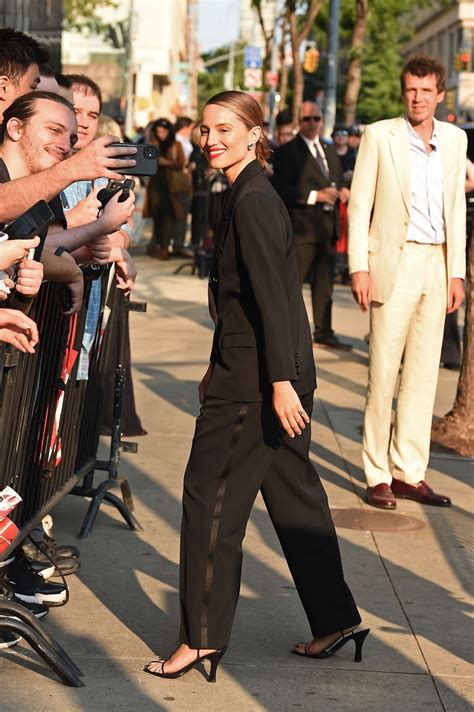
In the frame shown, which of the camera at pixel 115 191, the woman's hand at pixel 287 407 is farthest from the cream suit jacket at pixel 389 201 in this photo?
the woman's hand at pixel 287 407

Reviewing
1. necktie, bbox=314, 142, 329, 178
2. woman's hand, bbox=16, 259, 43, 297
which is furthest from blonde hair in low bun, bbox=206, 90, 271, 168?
necktie, bbox=314, 142, 329, 178

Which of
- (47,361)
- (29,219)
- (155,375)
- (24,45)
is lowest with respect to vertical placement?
(155,375)

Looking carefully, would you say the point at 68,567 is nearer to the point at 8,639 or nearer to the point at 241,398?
the point at 8,639

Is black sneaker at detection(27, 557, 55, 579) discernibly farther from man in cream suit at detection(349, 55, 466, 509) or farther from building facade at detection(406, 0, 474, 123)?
building facade at detection(406, 0, 474, 123)

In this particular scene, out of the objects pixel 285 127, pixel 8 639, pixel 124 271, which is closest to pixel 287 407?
pixel 8 639

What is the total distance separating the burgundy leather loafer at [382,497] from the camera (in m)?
7.02

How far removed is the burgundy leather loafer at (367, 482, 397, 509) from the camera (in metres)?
7.02

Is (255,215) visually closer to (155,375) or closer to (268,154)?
(268,154)

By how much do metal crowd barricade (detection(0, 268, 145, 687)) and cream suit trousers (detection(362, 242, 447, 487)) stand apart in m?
1.41

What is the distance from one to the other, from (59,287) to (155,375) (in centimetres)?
613

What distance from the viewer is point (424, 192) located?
7023mm

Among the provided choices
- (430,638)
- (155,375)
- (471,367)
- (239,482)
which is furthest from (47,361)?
(155,375)

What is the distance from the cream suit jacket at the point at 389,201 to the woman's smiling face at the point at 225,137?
2.45 metres

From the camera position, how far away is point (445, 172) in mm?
7074
